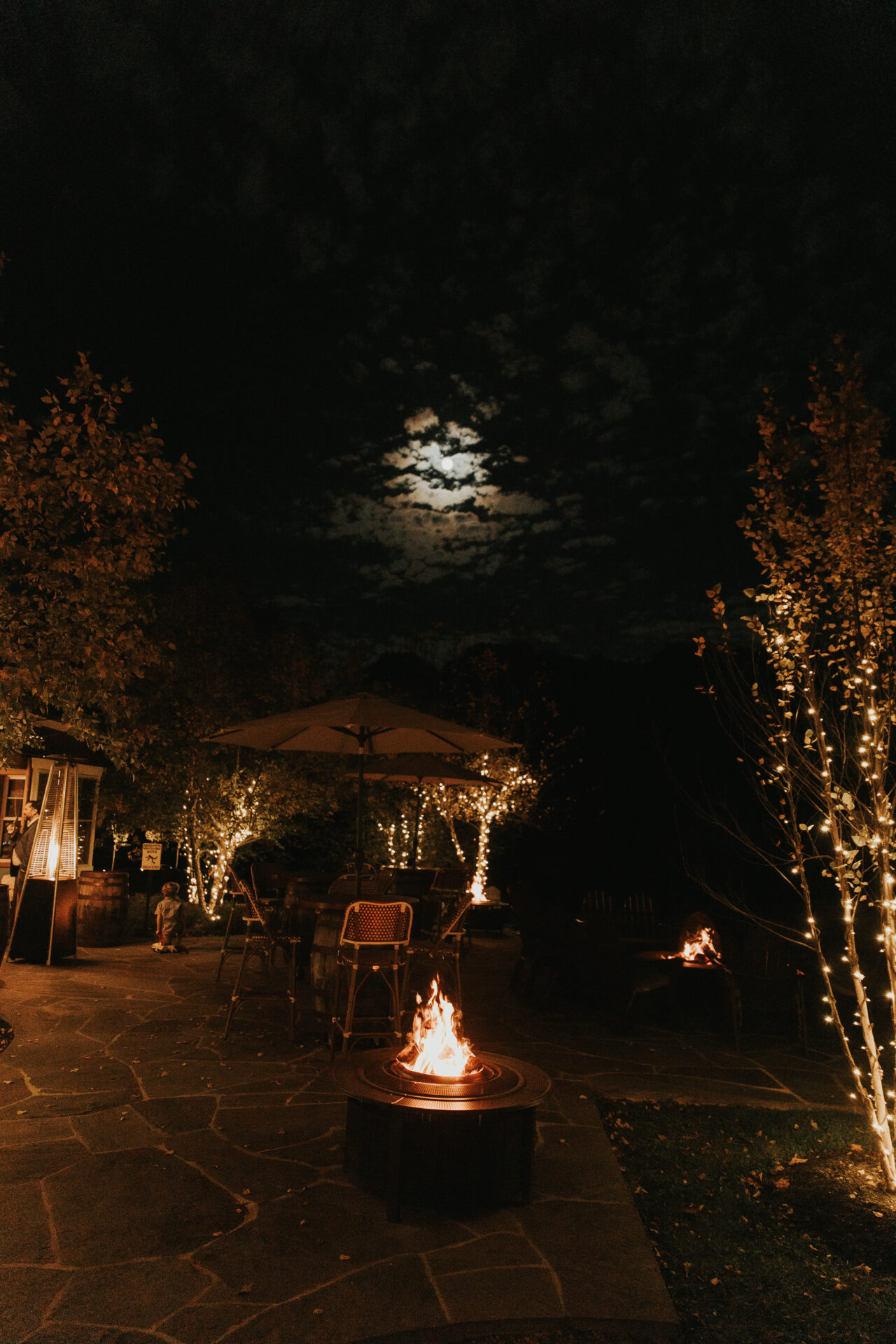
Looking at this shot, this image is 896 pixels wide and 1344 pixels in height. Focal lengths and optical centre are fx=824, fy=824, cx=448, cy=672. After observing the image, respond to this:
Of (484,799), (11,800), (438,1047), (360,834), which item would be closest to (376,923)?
(360,834)

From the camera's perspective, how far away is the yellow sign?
12.3 meters

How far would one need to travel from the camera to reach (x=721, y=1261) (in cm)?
336

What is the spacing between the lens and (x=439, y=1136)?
370cm

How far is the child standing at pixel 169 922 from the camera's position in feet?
35.3

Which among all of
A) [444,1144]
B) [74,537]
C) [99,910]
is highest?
[74,537]

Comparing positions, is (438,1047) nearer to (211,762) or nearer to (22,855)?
(22,855)

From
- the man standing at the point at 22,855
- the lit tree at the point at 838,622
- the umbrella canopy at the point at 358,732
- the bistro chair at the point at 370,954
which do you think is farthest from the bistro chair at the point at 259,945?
the lit tree at the point at 838,622

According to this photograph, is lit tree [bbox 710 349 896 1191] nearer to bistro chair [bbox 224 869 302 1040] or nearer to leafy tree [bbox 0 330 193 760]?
bistro chair [bbox 224 869 302 1040]

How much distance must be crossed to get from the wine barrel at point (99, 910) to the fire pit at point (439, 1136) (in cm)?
813

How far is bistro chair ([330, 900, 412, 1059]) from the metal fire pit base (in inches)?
70.5

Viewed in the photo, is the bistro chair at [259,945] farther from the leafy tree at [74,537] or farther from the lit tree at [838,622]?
the lit tree at [838,622]

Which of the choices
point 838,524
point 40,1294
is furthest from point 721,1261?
point 838,524

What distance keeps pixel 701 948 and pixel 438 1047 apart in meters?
4.48

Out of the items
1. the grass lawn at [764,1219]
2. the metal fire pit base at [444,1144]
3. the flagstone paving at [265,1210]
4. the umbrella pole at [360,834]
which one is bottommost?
the grass lawn at [764,1219]
